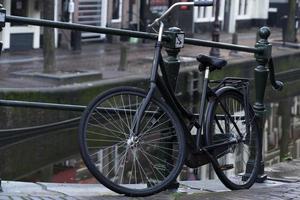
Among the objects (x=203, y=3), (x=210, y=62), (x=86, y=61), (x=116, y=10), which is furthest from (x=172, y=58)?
(x=116, y=10)

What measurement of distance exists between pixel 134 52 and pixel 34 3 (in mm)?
3342

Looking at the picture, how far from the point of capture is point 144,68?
1645 cm

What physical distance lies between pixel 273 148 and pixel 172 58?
6.85 metres

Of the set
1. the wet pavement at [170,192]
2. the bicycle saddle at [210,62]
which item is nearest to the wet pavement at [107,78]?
the wet pavement at [170,192]

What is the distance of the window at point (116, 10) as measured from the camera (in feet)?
77.2

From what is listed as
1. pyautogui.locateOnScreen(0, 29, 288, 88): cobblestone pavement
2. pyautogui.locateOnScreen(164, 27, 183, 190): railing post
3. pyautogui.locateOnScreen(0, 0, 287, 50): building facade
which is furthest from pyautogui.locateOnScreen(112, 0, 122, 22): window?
pyautogui.locateOnScreen(164, 27, 183, 190): railing post

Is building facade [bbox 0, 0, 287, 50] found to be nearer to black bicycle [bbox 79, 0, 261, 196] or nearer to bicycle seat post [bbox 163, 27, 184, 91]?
black bicycle [bbox 79, 0, 261, 196]

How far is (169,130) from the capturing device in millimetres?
4125

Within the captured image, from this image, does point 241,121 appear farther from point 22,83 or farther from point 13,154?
point 22,83

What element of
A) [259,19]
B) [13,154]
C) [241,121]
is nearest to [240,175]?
[241,121]

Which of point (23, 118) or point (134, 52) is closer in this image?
Result: point (23, 118)

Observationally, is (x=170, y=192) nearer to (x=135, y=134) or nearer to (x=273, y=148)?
(x=135, y=134)

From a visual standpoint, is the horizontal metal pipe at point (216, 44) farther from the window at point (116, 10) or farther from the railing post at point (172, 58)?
the window at point (116, 10)

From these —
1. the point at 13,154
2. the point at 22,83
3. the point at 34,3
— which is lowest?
the point at 13,154
